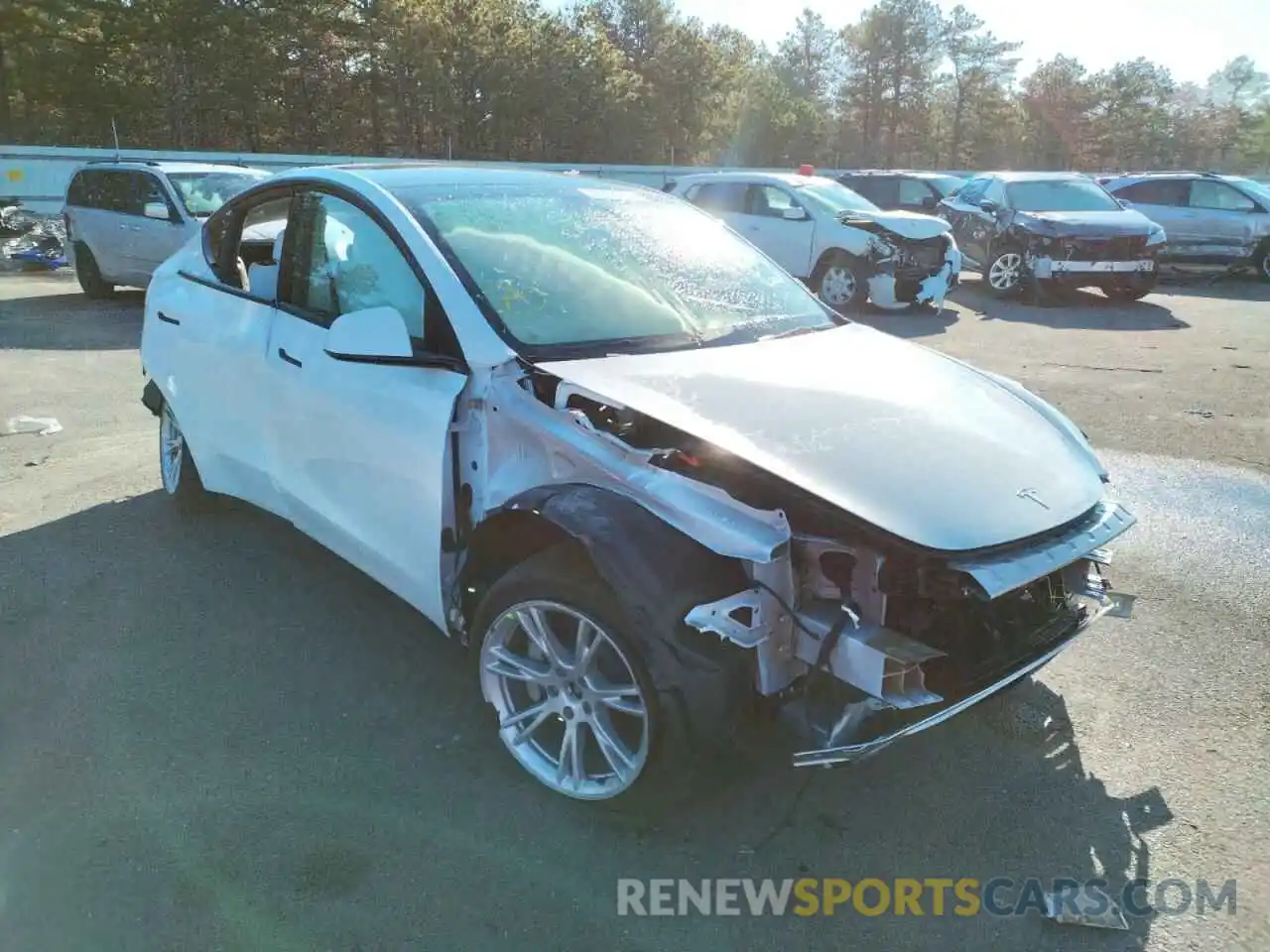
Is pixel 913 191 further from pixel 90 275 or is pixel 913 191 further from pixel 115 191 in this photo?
pixel 90 275

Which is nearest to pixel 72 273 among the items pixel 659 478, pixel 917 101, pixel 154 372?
pixel 154 372

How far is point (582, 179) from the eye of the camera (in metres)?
4.11

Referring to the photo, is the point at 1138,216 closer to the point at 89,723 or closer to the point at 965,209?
the point at 965,209

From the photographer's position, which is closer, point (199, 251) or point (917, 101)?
point (199, 251)

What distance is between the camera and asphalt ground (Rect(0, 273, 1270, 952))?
2.37 metres

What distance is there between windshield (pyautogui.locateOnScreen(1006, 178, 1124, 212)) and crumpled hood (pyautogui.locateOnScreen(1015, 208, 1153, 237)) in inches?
17.9

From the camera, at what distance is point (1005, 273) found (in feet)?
44.6

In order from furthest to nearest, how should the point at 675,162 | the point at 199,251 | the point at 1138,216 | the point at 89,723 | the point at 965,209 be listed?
the point at 675,162 → the point at 965,209 → the point at 1138,216 → the point at 199,251 → the point at 89,723

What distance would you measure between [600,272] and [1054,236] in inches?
437

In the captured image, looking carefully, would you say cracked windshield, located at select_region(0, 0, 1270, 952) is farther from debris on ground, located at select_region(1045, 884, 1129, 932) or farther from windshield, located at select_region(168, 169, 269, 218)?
windshield, located at select_region(168, 169, 269, 218)

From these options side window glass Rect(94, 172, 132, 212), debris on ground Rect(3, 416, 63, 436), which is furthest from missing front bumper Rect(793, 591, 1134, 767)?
side window glass Rect(94, 172, 132, 212)

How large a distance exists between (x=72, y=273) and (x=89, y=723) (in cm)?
1681

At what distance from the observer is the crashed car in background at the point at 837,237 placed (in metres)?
11.6

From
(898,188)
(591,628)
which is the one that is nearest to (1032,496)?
(591,628)
